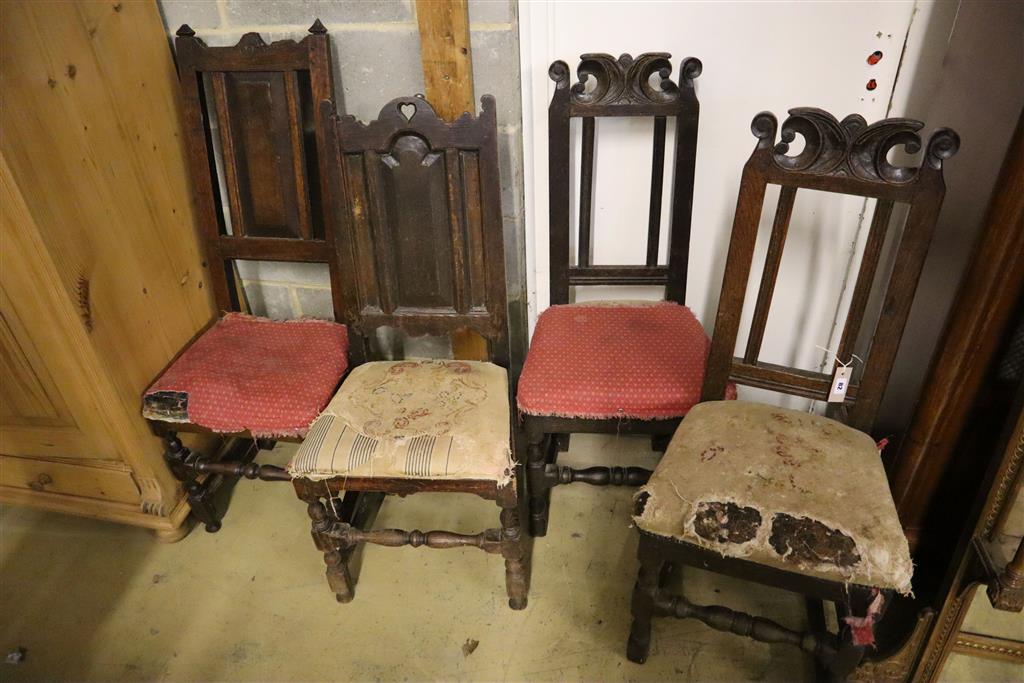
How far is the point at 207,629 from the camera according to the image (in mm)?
1630

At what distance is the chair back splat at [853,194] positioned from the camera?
108 cm

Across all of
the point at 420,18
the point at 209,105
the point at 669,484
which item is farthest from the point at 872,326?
the point at 209,105

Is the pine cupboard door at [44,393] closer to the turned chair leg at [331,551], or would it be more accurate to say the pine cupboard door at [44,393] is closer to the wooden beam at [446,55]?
the turned chair leg at [331,551]

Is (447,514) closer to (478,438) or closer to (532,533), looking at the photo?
(532,533)

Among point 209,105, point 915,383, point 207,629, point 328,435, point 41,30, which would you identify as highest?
point 41,30

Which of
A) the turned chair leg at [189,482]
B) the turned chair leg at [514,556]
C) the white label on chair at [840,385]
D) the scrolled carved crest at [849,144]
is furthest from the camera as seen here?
the turned chair leg at [189,482]

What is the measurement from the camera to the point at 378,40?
63.2 inches

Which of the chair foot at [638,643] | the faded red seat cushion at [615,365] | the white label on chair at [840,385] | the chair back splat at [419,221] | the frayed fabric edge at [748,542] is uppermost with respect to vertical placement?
the chair back splat at [419,221]

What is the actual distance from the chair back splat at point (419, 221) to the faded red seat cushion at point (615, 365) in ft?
0.53

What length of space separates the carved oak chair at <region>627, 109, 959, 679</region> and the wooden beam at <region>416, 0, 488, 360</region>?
76 cm

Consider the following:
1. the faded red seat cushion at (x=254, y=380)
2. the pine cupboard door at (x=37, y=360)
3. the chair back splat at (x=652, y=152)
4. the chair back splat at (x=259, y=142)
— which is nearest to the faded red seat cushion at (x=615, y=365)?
the chair back splat at (x=652, y=152)

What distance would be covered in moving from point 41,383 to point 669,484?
1504 millimetres

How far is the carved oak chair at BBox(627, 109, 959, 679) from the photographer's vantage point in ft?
3.55

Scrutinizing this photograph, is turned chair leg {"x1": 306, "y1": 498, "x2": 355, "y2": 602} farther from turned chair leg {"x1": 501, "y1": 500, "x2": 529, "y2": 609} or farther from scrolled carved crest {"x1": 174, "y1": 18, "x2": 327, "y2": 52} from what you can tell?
scrolled carved crest {"x1": 174, "y1": 18, "x2": 327, "y2": 52}
